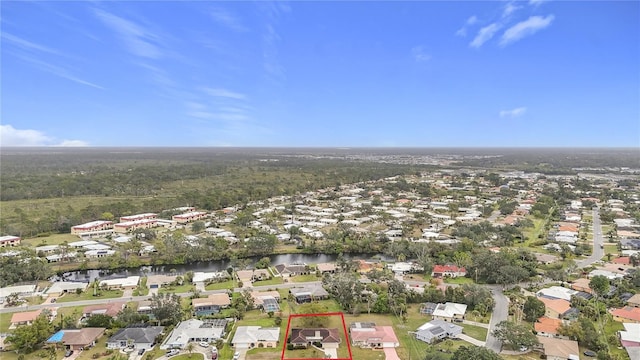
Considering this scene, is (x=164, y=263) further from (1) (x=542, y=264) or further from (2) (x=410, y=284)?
(1) (x=542, y=264)

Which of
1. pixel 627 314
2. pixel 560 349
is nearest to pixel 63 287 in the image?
pixel 560 349

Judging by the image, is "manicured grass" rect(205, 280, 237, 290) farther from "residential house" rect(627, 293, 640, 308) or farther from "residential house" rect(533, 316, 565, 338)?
"residential house" rect(627, 293, 640, 308)

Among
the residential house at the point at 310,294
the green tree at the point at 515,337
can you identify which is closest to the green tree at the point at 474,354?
the green tree at the point at 515,337

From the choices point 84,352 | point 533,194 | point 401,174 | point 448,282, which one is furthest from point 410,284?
point 401,174

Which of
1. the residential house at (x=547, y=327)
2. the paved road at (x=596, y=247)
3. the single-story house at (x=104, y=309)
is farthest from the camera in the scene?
the paved road at (x=596, y=247)

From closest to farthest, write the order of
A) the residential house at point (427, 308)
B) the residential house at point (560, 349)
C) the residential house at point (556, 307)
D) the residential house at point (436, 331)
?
1. the residential house at point (560, 349)
2. the residential house at point (436, 331)
3. the residential house at point (556, 307)
4. the residential house at point (427, 308)

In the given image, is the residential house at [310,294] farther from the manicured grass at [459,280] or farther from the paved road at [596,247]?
the paved road at [596,247]

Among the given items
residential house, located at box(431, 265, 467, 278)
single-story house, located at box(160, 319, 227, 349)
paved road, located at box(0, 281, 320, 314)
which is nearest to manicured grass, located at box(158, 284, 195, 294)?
paved road, located at box(0, 281, 320, 314)
